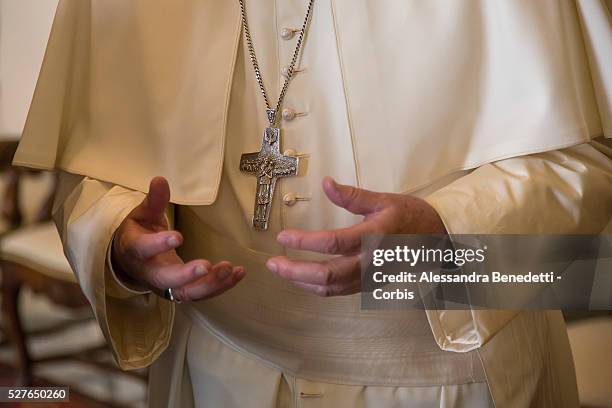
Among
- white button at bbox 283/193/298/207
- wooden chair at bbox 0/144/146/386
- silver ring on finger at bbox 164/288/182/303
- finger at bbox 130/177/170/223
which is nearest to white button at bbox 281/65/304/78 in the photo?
white button at bbox 283/193/298/207

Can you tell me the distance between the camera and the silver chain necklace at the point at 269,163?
1366 millimetres

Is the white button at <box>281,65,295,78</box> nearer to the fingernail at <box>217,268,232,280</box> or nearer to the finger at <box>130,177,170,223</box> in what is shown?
the finger at <box>130,177,170,223</box>

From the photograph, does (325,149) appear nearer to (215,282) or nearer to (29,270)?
(215,282)

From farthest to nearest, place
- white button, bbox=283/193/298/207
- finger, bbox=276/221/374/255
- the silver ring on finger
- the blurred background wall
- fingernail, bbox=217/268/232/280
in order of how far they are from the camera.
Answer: the blurred background wall
white button, bbox=283/193/298/207
the silver ring on finger
fingernail, bbox=217/268/232/280
finger, bbox=276/221/374/255

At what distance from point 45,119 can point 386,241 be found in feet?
2.38

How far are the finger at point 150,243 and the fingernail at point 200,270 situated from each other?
45mm

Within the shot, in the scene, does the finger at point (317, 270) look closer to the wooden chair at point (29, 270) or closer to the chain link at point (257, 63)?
the chain link at point (257, 63)

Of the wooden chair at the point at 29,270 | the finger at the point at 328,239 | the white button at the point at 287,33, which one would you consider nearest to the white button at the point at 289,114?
the white button at the point at 287,33

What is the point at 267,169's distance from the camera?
4.50ft

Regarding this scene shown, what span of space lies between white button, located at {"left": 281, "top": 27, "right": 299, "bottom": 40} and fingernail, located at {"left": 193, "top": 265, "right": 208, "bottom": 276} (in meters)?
0.52

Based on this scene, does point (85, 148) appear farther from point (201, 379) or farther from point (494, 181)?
point (494, 181)

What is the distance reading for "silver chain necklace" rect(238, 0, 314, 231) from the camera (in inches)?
53.8

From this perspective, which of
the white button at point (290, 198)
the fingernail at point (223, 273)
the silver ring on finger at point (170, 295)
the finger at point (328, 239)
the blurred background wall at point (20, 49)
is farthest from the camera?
the blurred background wall at point (20, 49)

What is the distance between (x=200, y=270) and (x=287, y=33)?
52cm
